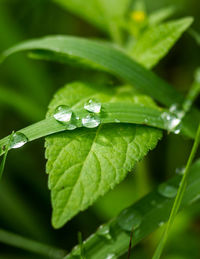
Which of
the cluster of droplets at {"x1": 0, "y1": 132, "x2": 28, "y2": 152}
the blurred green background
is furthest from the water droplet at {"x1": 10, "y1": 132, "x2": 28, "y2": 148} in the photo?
the blurred green background

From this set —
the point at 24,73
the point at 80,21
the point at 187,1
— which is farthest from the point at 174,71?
the point at 24,73

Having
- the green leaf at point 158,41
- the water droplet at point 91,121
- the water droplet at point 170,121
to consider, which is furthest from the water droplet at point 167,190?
the green leaf at point 158,41

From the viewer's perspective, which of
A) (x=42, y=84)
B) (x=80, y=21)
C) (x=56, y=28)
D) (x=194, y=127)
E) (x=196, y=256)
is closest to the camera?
(x=194, y=127)

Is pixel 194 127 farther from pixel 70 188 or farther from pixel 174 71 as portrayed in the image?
pixel 174 71

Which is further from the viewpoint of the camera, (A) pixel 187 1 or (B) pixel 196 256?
(A) pixel 187 1

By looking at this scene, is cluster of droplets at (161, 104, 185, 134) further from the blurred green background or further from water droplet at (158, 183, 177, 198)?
the blurred green background
